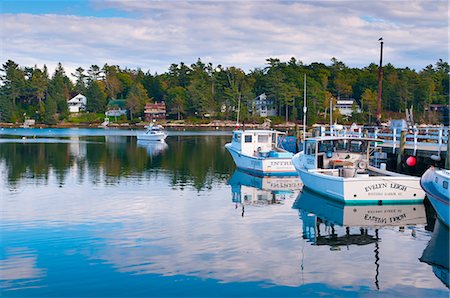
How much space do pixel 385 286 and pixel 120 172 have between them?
95.1 feet

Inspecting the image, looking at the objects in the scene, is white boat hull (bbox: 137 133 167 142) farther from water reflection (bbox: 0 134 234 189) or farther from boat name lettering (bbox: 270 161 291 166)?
boat name lettering (bbox: 270 161 291 166)

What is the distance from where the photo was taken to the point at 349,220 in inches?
895

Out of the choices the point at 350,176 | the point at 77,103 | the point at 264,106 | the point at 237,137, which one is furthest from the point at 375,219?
the point at 77,103

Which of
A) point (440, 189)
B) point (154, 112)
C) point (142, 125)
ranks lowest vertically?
point (142, 125)

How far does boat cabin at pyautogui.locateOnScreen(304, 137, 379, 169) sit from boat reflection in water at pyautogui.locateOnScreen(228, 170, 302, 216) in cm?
228

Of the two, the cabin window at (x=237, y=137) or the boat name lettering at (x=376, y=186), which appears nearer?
the boat name lettering at (x=376, y=186)

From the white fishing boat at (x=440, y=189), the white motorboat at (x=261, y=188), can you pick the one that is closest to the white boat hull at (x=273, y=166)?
the white motorboat at (x=261, y=188)

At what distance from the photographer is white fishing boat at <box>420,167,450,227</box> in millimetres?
19206

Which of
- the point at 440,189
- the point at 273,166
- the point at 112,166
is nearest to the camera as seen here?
the point at 440,189

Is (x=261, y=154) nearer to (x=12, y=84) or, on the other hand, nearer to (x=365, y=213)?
(x=365, y=213)

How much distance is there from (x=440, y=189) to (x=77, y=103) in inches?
6471

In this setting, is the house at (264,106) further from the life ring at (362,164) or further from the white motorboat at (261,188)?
the life ring at (362,164)

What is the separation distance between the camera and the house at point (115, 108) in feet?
536

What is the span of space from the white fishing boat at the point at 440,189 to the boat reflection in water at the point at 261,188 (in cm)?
867
